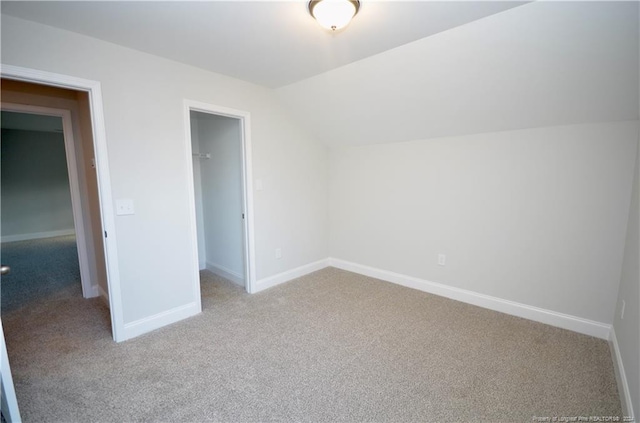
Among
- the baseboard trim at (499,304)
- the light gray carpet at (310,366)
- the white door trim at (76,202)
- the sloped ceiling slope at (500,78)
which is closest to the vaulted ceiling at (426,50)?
the sloped ceiling slope at (500,78)

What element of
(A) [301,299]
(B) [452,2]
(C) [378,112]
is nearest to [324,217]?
(A) [301,299]

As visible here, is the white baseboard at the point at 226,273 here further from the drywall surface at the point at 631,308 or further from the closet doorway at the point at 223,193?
the drywall surface at the point at 631,308

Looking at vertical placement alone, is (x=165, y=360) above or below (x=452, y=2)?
below

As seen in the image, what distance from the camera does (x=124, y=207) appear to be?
232 centimetres

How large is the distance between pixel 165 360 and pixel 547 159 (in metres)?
3.54

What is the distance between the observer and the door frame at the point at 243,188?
A: 8.73 feet

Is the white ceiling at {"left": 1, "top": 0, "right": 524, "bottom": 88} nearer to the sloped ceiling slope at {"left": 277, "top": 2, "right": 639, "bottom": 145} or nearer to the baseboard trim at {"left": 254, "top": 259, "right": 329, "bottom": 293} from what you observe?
the sloped ceiling slope at {"left": 277, "top": 2, "right": 639, "bottom": 145}

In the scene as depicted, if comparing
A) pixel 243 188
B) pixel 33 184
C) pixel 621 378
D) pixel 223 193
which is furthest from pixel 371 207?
pixel 33 184

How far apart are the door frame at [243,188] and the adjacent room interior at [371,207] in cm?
2

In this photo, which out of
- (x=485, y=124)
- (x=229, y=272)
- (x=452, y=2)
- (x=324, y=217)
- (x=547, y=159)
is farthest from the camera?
(x=324, y=217)

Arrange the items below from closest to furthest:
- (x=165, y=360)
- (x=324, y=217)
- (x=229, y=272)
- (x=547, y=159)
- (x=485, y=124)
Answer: (x=165, y=360) < (x=547, y=159) < (x=485, y=124) < (x=229, y=272) < (x=324, y=217)

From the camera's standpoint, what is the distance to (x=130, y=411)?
5.50 feet

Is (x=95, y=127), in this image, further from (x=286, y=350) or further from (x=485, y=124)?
(x=485, y=124)

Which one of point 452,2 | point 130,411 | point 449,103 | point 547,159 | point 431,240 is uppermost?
point 452,2
